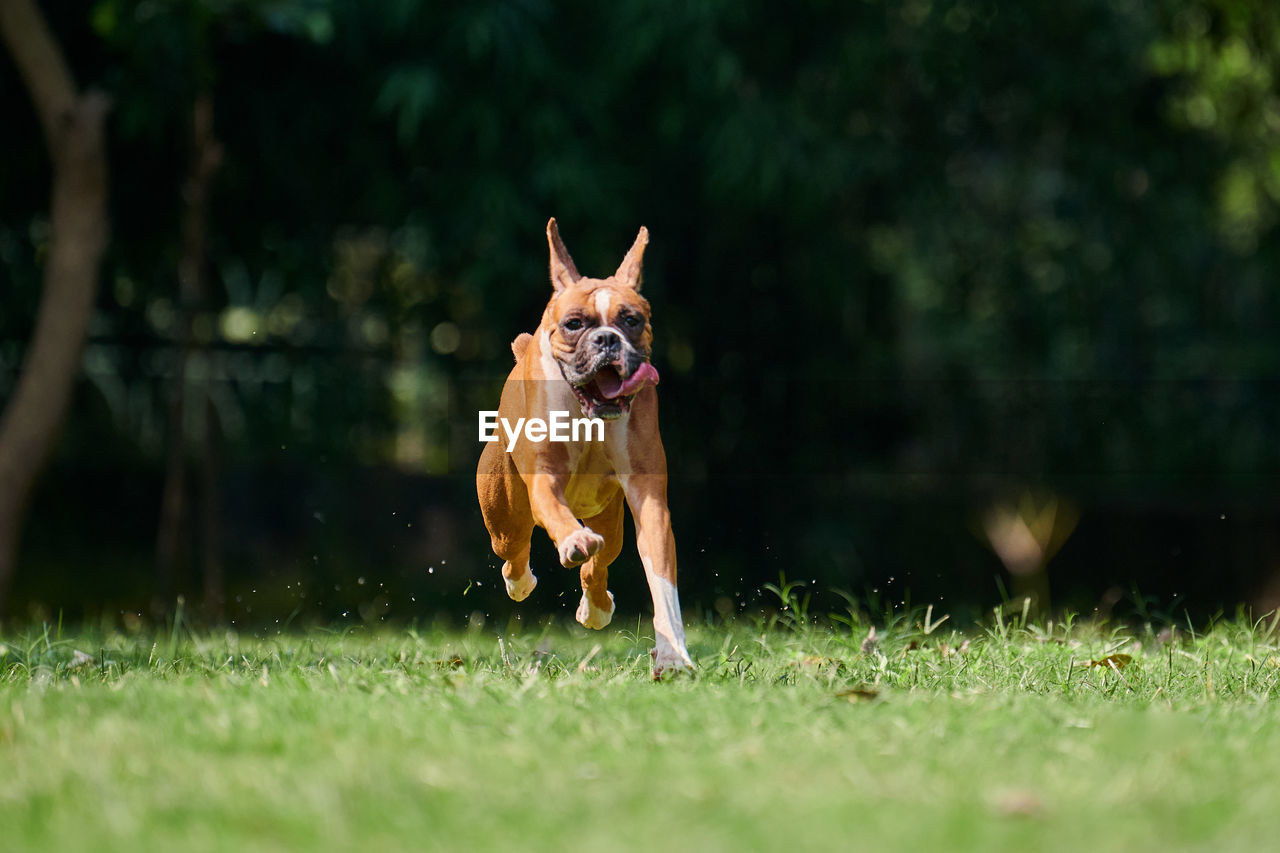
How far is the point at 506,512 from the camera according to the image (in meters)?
4.38

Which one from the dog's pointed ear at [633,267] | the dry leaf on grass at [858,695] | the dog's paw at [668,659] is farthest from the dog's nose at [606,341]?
the dry leaf on grass at [858,695]

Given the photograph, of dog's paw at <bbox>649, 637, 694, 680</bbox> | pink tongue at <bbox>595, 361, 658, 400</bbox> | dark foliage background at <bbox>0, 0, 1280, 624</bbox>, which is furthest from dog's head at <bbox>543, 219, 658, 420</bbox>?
dark foliage background at <bbox>0, 0, 1280, 624</bbox>

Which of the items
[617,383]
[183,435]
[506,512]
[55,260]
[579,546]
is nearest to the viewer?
[579,546]

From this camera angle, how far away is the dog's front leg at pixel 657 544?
409 cm

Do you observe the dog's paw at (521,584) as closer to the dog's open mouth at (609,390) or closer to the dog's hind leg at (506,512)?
the dog's hind leg at (506,512)

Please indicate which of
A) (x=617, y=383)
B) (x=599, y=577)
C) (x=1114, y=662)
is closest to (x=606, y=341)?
(x=617, y=383)

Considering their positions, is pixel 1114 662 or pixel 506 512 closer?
pixel 506 512

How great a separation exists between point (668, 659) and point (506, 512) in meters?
0.67

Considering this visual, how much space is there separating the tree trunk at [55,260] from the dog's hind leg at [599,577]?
562 centimetres

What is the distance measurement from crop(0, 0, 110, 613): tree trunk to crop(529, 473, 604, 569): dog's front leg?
5746 millimetres

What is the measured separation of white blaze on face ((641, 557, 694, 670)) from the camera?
4.09m

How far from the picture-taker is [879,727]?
11.5ft

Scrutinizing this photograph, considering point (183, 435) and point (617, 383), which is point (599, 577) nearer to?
point (617, 383)

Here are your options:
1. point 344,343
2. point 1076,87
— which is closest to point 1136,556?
point 1076,87
